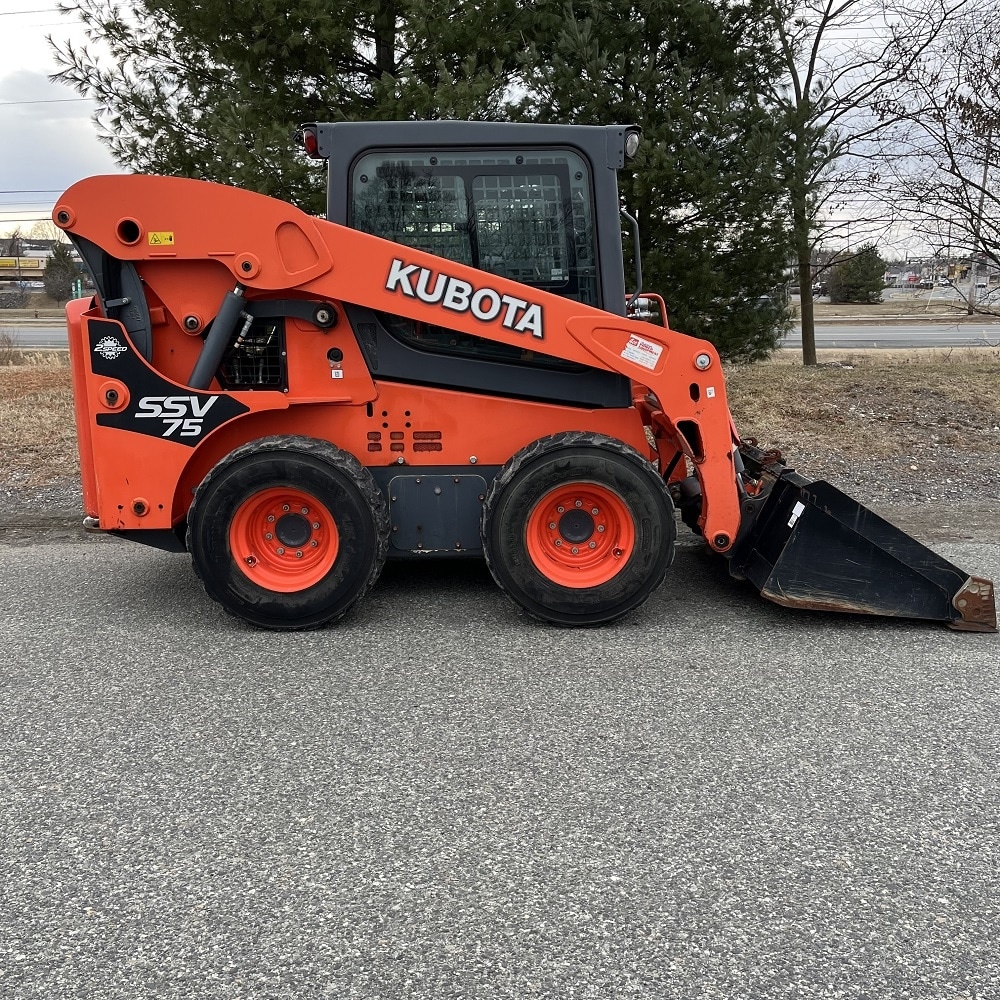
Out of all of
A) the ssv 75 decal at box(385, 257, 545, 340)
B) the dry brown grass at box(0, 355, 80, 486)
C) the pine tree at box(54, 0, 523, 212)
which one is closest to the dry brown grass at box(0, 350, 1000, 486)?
the dry brown grass at box(0, 355, 80, 486)

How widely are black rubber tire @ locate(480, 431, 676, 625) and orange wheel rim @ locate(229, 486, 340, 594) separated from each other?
82 cm

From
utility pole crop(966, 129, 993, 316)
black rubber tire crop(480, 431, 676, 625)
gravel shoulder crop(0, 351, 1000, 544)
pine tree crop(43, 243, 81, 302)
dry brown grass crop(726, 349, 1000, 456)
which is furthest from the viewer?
pine tree crop(43, 243, 81, 302)

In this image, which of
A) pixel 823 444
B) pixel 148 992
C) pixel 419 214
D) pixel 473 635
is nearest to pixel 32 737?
pixel 148 992

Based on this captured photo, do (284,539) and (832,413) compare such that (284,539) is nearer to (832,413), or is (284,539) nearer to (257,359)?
(257,359)

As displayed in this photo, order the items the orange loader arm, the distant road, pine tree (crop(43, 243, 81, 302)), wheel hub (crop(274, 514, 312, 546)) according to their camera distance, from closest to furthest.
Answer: the orange loader arm
wheel hub (crop(274, 514, 312, 546))
the distant road
pine tree (crop(43, 243, 81, 302))

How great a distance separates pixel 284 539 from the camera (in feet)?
15.6

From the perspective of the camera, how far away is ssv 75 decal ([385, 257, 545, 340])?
457 centimetres

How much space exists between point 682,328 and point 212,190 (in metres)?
5.81

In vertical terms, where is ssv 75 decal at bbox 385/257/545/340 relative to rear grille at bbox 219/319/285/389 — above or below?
above

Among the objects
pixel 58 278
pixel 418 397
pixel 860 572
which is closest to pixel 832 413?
pixel 860 572

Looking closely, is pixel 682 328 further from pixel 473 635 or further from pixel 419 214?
pixel 473 635

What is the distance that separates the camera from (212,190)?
14.7 ft

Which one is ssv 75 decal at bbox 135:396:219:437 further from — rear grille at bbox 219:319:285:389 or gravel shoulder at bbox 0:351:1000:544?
gravel shoulder at bbox 0:351:1000:544

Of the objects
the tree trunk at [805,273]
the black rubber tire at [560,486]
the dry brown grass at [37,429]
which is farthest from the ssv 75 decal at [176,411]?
the tree trunk at [805,273]
